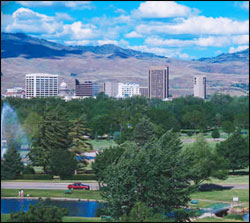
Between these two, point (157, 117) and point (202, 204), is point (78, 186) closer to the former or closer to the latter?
point (202, 204)

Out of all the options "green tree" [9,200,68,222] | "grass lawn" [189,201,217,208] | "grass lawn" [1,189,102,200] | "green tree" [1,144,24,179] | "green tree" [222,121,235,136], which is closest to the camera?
"green tree" [9,200,68,222]

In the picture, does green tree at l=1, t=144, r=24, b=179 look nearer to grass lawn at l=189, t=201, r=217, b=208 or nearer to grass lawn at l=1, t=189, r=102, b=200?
grass lawn at l=1, t=189, r=102, b=200

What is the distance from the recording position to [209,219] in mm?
22844

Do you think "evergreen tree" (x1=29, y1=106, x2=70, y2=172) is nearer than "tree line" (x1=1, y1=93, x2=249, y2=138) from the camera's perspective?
Yes

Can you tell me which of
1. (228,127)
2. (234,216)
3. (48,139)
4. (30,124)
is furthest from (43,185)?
(228,127)

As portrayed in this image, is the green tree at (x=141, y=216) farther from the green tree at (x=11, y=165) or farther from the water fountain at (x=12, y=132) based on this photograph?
the water fountain at (x=12, y=132)

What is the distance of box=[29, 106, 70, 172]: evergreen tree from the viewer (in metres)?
39.2

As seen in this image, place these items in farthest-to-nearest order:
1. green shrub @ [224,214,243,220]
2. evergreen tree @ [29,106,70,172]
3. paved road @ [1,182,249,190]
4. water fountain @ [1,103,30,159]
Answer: water fountain @ [1,103,30,159], evergreen tree @ [29,106,70,172], paved road @ [1,182,249,190], green shrub @ [224,214,243,220]

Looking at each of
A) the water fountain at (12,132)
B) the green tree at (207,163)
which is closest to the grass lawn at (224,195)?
the green tree at (207,163)

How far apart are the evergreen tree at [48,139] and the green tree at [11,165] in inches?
94.7

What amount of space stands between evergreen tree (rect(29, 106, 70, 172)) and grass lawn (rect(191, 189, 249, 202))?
500 inches

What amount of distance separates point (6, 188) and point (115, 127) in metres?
37.3

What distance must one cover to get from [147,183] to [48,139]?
874 inches

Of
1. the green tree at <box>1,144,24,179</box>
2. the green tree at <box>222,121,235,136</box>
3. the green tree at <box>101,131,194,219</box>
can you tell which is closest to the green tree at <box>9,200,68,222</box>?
the green tree at <box>101,131,194,219</box>
